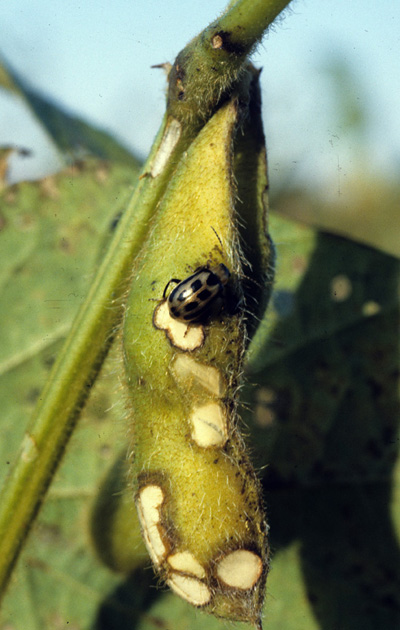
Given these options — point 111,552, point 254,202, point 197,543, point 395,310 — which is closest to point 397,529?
point 395,310

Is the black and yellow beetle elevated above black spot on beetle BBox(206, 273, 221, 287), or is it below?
below

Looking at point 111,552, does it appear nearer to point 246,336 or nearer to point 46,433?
point 46,433

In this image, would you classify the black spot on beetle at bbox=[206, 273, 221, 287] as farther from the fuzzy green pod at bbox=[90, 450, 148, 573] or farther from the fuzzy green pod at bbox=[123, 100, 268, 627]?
the fuzzy green pod at bbox=[90, 450, 148, 573]

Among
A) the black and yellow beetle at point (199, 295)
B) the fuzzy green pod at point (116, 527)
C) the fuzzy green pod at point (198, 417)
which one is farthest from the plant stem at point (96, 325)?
the fuzzy green pod at point (116, 527)

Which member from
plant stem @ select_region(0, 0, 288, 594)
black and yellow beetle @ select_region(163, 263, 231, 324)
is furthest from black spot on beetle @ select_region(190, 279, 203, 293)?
plant stem @ select_region(0, 0, 288, 594)

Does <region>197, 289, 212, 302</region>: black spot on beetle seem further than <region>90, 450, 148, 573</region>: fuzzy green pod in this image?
No

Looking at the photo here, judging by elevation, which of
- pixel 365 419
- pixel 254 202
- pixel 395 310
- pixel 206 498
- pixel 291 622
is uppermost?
pixel 254 202

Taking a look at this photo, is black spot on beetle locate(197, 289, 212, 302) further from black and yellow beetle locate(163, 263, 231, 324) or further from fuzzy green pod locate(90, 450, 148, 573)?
fuzzy green pod locate(90, 450, 148, 573)

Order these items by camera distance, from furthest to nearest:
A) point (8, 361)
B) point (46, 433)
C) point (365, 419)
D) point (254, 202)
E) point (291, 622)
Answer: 1. point (8, 361)
2. point (365, 419)
3. point (291, 622)
4. point (46, 433)
5. point (254, 202)

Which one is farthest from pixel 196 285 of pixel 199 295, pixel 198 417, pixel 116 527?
pixel 116 527

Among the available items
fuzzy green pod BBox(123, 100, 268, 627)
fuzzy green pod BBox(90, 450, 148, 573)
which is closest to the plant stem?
fuzzy green pod BBox(123, 100, 268, 627)
